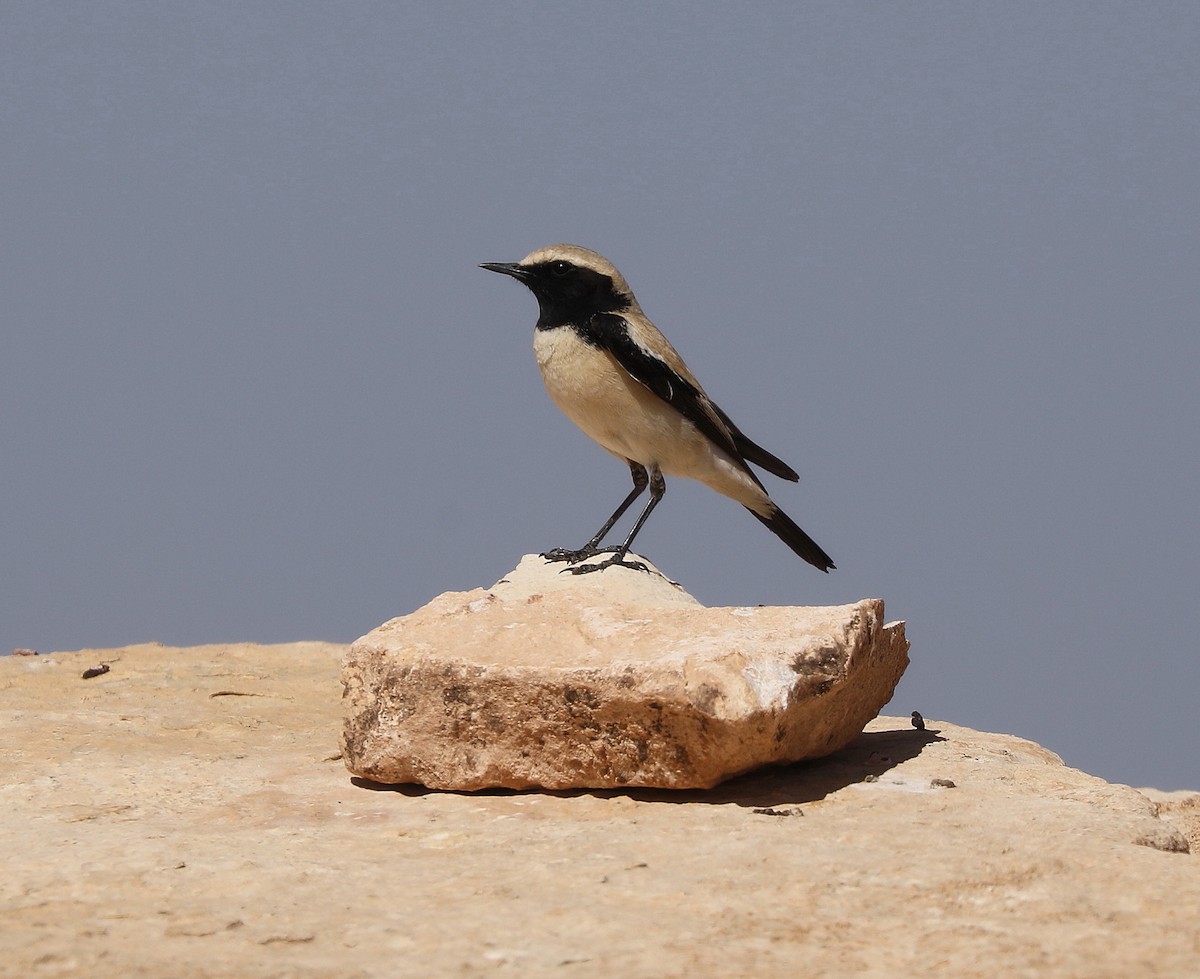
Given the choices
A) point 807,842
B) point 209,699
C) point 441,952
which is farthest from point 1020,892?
point 209,699

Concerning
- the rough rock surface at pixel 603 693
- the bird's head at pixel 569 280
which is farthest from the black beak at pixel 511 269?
the rough rock surface at pixel 603 693

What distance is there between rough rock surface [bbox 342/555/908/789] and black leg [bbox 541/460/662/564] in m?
1.58

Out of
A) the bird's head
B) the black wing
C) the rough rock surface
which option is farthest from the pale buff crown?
the rough rock surface

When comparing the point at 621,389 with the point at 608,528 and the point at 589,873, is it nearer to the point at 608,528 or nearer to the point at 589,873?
the point at 608,528

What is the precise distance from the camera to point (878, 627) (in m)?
6.02

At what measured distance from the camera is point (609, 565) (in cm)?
735

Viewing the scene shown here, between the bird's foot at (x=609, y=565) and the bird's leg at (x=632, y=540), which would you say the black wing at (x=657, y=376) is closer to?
the bird's leg at (x=632, y=540)

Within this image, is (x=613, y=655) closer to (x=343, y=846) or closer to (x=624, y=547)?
(x=343, y=846)

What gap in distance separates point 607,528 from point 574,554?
28 cm

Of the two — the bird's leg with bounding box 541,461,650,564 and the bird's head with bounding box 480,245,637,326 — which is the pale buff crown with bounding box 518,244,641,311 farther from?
the bird's leg with bounding box 541,461,650,564

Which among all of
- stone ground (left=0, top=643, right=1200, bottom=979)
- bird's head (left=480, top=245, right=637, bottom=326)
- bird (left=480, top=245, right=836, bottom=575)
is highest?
bird's head (left=480, top=245, right=637, bottom=326)

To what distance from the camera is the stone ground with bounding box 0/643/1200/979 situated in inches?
138

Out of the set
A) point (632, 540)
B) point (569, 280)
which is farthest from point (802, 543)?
point (569, 280)

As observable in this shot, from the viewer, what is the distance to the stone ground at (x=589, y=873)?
138 inches
